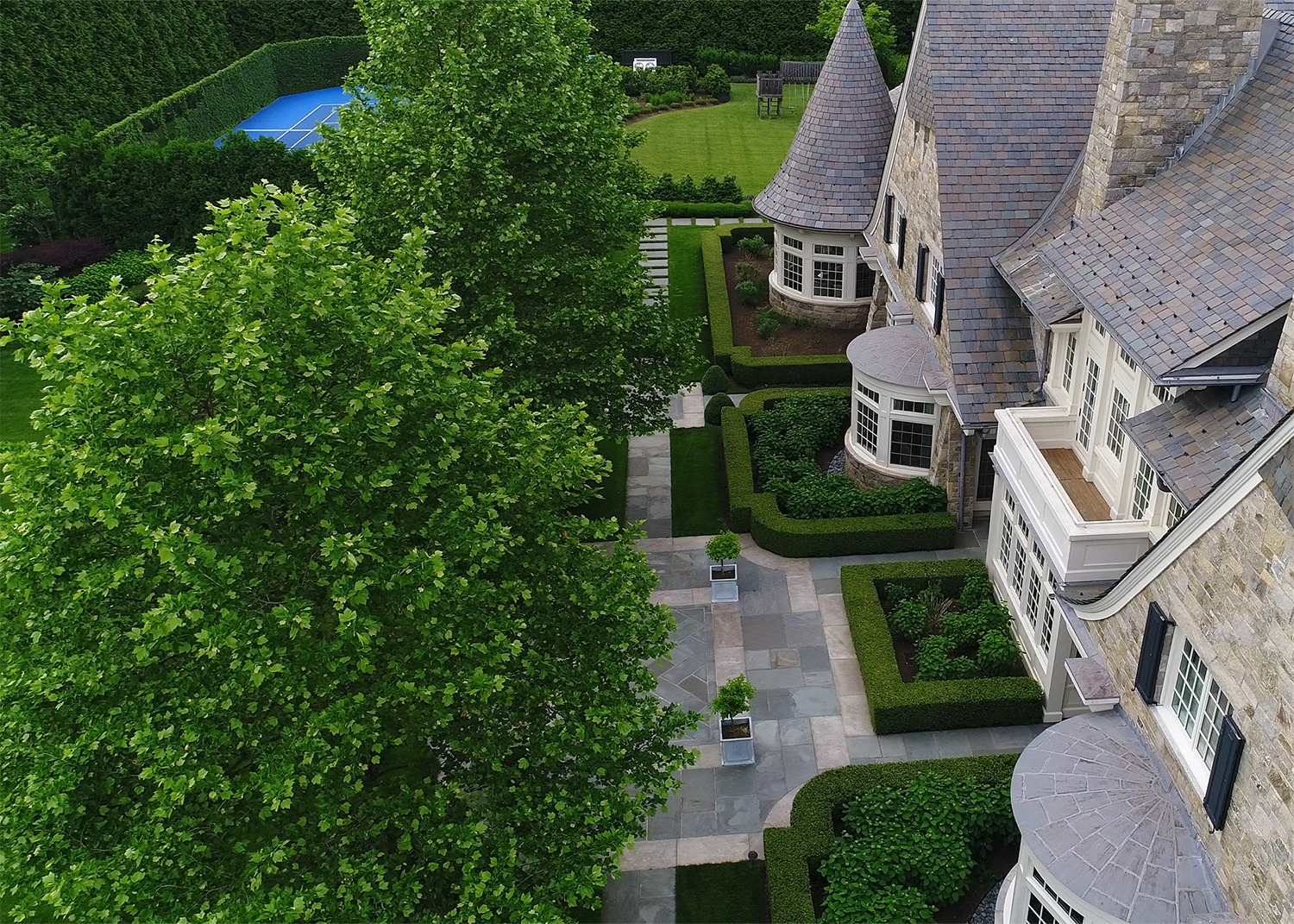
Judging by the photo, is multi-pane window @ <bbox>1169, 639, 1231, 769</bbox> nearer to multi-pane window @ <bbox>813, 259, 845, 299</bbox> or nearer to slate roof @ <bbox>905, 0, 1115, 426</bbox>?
slate roof @ <bbox>905, 0, 1115, 426</bbox>

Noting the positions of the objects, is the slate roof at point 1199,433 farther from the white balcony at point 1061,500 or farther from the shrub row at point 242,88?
the shrub row at point 242,88

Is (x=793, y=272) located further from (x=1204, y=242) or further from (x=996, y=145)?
(x=1204, y=242)

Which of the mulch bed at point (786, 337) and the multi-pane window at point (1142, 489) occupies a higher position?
the multi-pane window at point (1142, 489)

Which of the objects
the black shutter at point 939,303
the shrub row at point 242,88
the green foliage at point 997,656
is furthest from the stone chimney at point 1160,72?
the shrub row at point 242,88

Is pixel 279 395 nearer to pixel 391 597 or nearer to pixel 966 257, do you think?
pixel 391 597

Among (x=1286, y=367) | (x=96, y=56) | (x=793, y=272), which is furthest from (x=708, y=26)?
(x=1286, y=367)
